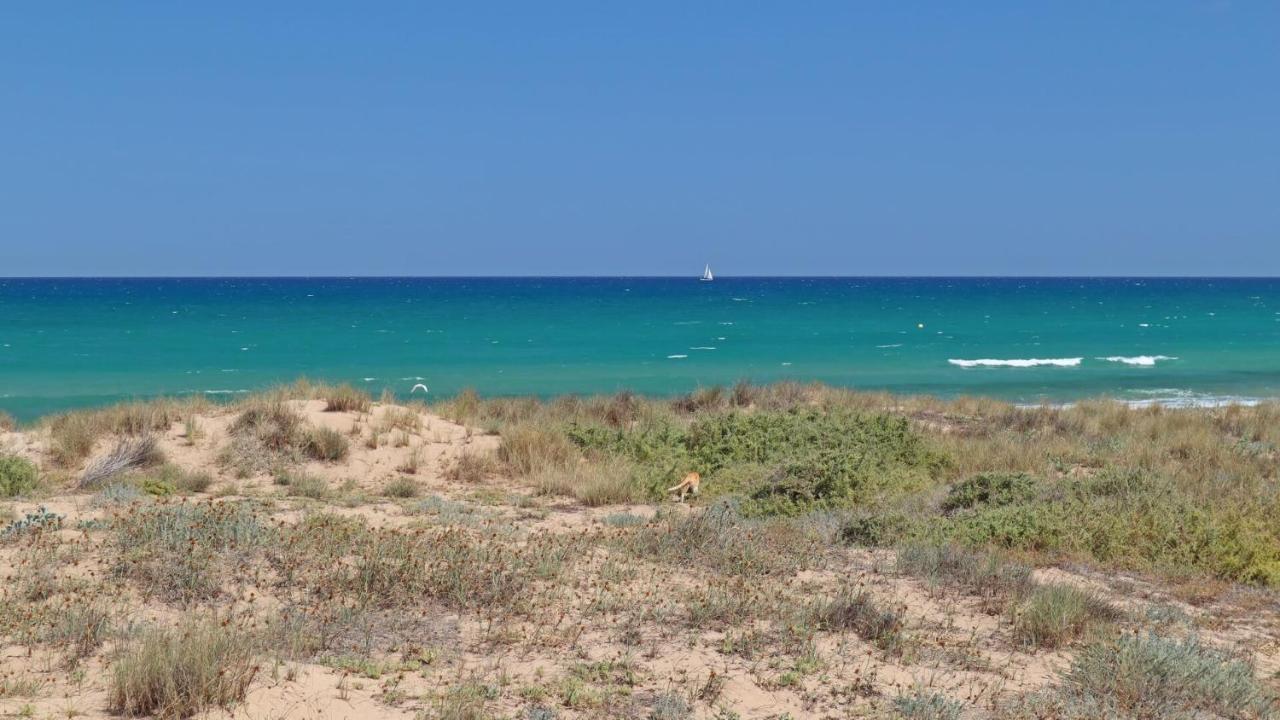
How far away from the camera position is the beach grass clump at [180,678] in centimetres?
514

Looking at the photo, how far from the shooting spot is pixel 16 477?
1106 centimetres

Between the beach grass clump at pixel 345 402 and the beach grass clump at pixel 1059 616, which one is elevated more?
the beach grass clump at pixel 345 402

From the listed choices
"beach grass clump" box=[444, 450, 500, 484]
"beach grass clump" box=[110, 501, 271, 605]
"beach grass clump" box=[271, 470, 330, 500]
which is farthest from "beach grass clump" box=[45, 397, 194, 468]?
"beach grass clump" box=[110, 501, 271, 605]

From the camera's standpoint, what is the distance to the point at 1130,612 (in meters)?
7.30

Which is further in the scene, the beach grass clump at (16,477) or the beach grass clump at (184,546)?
the beach grass clump at (16,477)

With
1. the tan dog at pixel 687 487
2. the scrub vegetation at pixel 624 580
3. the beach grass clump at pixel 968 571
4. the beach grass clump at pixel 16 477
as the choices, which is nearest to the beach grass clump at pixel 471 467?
the scrub vegetation at pixel 624 580

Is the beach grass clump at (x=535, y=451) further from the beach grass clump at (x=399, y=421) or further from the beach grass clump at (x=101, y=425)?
the beach grass clump at (x=101, y=425)

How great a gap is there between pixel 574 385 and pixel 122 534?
24.4 metres

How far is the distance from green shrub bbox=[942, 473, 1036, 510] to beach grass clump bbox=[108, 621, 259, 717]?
805 cm

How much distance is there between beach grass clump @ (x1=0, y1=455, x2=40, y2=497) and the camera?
35.4 ft

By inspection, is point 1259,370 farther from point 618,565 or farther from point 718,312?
point 718,312

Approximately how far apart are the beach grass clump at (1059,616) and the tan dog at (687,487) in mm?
5373

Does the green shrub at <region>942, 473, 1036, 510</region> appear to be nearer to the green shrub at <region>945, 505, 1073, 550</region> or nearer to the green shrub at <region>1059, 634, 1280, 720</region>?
the green shrub at <region>945, 505, 1073, 550</region>

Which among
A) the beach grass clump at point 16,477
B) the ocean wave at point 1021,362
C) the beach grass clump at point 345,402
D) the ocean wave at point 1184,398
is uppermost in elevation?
the beach grass clump at point 345,402
